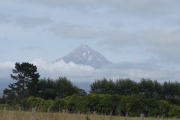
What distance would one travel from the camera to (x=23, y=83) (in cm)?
5775

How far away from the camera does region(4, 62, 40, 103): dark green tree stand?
180 feet

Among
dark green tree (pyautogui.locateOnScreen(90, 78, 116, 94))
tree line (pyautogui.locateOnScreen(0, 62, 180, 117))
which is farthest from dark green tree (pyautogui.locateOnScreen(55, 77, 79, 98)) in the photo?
dark green tree (pyautogui.locateOnScreen(90, 78, 116, 94))

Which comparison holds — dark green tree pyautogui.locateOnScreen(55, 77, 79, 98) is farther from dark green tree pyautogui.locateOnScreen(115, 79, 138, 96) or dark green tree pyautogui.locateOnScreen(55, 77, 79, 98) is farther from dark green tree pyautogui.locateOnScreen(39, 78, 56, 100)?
dark green tree pyautogui.locateOnScreen(115, 79, 138, 96)

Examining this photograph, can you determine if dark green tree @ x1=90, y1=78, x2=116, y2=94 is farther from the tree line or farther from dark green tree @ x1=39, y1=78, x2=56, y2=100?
dark green tree @ x1=39, y1=78, x2=56, y2=100

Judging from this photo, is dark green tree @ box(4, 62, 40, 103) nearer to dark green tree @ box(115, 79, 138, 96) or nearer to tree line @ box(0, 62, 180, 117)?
tree line @ box(0, 62, 180, 117)

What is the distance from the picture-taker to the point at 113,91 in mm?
53812

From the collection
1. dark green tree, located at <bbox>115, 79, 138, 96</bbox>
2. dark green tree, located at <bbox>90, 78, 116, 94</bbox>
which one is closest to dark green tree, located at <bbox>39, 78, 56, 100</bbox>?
dark green tree, located at <bbox>90, 78, 116, 94</bbox>

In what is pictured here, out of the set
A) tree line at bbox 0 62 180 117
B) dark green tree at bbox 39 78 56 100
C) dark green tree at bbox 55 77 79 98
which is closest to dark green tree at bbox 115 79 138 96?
tree line at bbox 0 62 180 117

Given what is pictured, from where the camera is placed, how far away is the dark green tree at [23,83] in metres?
54.8

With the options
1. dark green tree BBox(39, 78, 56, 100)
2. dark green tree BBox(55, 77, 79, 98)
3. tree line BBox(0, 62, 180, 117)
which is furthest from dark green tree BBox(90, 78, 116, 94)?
dark green tree BBox(39, 78, 56, 100)

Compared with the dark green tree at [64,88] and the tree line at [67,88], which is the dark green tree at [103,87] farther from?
the dark green tree at [64,88]

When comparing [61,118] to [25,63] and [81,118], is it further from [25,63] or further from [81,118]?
[25,63]

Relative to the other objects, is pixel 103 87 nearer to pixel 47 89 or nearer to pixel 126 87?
pixel 126 87

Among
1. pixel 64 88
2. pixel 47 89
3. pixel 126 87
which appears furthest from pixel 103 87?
pixel 47 89
